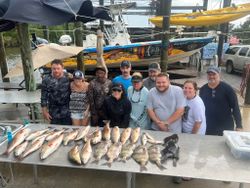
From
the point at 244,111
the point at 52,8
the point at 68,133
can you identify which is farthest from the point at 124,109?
the point at 244,111

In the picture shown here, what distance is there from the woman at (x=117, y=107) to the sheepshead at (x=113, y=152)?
74 centimetres

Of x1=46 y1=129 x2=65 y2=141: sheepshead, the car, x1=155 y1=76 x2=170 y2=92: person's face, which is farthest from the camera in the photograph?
the car

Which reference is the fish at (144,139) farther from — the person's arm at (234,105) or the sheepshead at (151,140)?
the person's arm at (234,105)

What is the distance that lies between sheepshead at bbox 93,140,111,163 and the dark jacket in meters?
0.69

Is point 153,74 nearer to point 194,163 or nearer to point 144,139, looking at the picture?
point 144,139

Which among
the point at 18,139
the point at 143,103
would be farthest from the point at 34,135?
the point at 143,103

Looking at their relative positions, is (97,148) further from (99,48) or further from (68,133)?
(99,48)

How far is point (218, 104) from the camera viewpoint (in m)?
3.93

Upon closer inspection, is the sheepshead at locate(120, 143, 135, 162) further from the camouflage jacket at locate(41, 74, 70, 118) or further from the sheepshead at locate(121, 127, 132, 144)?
the camouflage jacket at locate(41, 74, 70, 118)

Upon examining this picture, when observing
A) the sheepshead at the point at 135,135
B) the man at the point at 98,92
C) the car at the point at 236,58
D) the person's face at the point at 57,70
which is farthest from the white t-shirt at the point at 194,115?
the car at the point at 236,58

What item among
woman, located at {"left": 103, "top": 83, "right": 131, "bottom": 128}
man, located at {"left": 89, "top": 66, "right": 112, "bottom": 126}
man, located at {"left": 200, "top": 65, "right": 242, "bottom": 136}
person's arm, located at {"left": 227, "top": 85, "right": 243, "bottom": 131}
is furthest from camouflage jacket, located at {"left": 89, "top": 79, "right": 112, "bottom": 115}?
person's arm, located at {"left": 227, "top": 85, "right": 243, "bottom": 131}

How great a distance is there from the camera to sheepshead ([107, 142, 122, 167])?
309 centimetres

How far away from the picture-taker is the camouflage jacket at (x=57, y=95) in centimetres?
444

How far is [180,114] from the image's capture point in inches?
147
